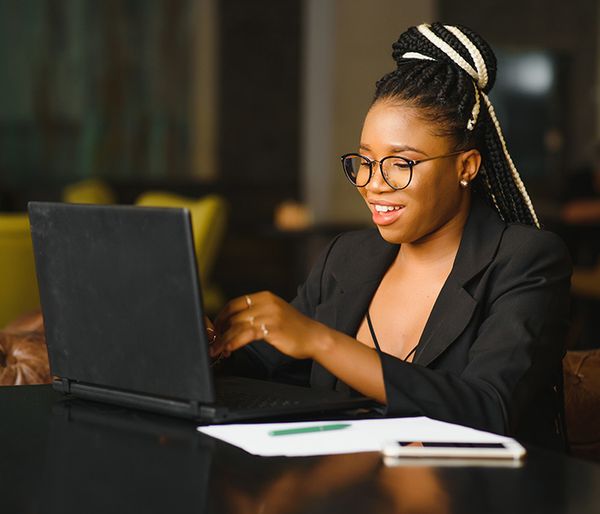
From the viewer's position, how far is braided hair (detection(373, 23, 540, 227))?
222 cm

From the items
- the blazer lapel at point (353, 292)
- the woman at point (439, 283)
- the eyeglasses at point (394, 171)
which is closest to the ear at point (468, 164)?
the woman at point (439, 283)

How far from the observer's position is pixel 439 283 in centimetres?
231

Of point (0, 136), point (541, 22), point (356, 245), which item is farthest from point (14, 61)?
point (356, 245)

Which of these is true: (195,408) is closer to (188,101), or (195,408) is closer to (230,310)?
(230,310)

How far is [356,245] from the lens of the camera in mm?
2523

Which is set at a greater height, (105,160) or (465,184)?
(465,184)

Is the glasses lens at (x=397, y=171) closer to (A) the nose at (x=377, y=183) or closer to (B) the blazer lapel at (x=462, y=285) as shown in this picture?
(A) the nose at (x=377, y=183)

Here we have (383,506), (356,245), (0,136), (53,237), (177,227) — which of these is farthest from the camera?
(0,136)

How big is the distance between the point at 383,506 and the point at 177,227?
523 mm

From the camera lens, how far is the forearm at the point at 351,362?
1847mm

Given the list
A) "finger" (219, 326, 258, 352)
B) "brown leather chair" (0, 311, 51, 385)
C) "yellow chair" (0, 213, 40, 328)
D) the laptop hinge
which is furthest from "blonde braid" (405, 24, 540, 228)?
"yellow chair" (0, 213, 40, 328)

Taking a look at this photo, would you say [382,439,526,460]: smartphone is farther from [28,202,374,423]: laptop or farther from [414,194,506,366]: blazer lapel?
[414,194,506,366]: blazer lapel

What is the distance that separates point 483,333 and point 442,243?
294 mm

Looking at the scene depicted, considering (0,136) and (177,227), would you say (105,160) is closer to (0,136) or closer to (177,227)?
(0,136)
